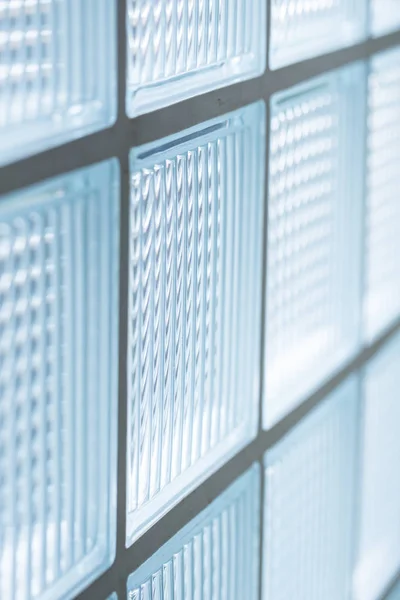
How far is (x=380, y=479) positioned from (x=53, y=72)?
0.94 m

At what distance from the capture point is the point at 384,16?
138 cm

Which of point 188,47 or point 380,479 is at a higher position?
point 188,47

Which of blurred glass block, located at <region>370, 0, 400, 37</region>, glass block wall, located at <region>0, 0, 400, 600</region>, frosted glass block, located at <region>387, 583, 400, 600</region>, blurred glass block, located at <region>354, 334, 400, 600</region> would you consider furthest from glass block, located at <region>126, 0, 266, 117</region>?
frosted glass block, located at <region>387, 583, 400, 600</region>

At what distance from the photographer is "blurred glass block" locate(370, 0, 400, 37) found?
1333 mm

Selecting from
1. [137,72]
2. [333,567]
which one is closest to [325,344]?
[333,567]

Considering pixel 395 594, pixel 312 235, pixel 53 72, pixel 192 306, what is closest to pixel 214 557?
pixel 192 306

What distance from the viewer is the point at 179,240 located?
92 centimetres

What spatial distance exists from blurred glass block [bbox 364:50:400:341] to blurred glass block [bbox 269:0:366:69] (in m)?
0.08

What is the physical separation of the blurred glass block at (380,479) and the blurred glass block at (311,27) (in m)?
0.42

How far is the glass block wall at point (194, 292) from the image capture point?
2.43 ft

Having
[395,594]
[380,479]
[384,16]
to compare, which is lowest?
[395,594]

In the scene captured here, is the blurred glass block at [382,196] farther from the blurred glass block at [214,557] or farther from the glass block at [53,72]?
the glass block at [53,72]

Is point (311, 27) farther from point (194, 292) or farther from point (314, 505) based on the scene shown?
point (314, 505)

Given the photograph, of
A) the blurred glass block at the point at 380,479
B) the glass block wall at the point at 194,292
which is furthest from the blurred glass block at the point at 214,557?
the blurred glass block at the point at 380,479
